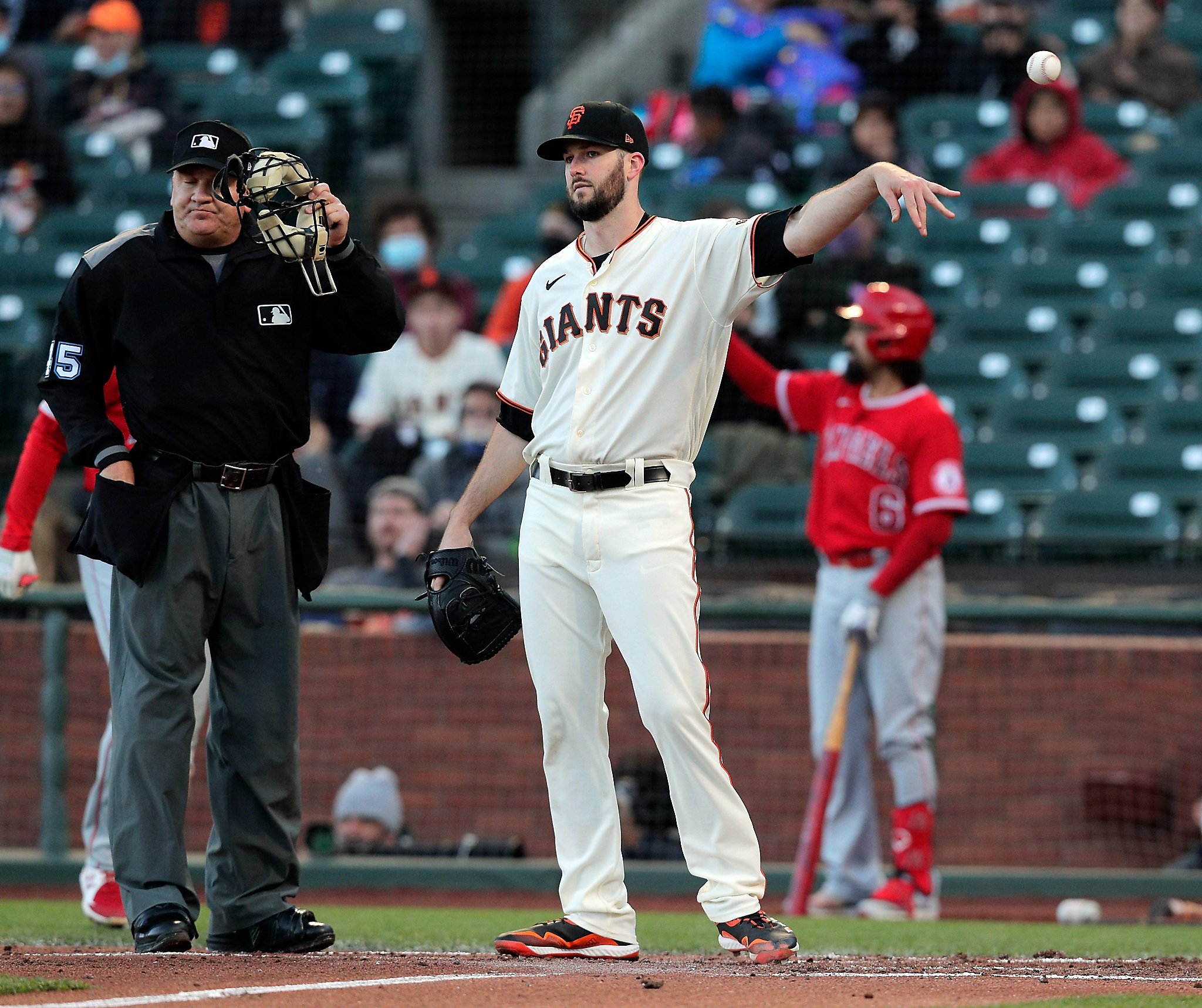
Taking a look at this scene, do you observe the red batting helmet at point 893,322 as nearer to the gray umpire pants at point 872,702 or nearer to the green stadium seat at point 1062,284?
the gray umpire pants at point 872,702

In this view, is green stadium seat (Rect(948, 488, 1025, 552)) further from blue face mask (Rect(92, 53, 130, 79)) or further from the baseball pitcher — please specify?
blue face mask (Rect(92, 53, 130, 79))

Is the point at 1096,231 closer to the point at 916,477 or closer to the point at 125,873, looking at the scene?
the point at 916,477

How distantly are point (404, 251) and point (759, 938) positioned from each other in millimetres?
6807

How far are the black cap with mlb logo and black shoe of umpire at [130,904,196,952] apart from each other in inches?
66.3

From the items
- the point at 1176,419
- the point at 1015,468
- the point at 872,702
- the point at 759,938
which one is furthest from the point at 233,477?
the point at 1176,419

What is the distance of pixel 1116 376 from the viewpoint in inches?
362

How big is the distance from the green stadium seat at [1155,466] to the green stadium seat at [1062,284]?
4.76 ft

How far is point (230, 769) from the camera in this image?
4.16 meters

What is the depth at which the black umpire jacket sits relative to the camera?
4.12 metres

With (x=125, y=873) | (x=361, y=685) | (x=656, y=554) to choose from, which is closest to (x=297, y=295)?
(x=656, y=554)

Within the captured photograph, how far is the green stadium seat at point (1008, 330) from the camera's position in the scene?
952 cm

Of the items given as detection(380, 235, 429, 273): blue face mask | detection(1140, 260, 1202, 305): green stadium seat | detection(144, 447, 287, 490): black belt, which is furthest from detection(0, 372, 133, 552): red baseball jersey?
detection(1140, 260, 1202, 305): green stadium seat

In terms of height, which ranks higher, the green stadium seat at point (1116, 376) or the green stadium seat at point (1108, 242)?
the green stadium seat at point (1108, 242)

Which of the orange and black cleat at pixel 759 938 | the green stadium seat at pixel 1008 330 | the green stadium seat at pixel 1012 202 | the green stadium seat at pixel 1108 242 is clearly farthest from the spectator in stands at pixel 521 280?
the orange and black cleat at pixel 759 938
